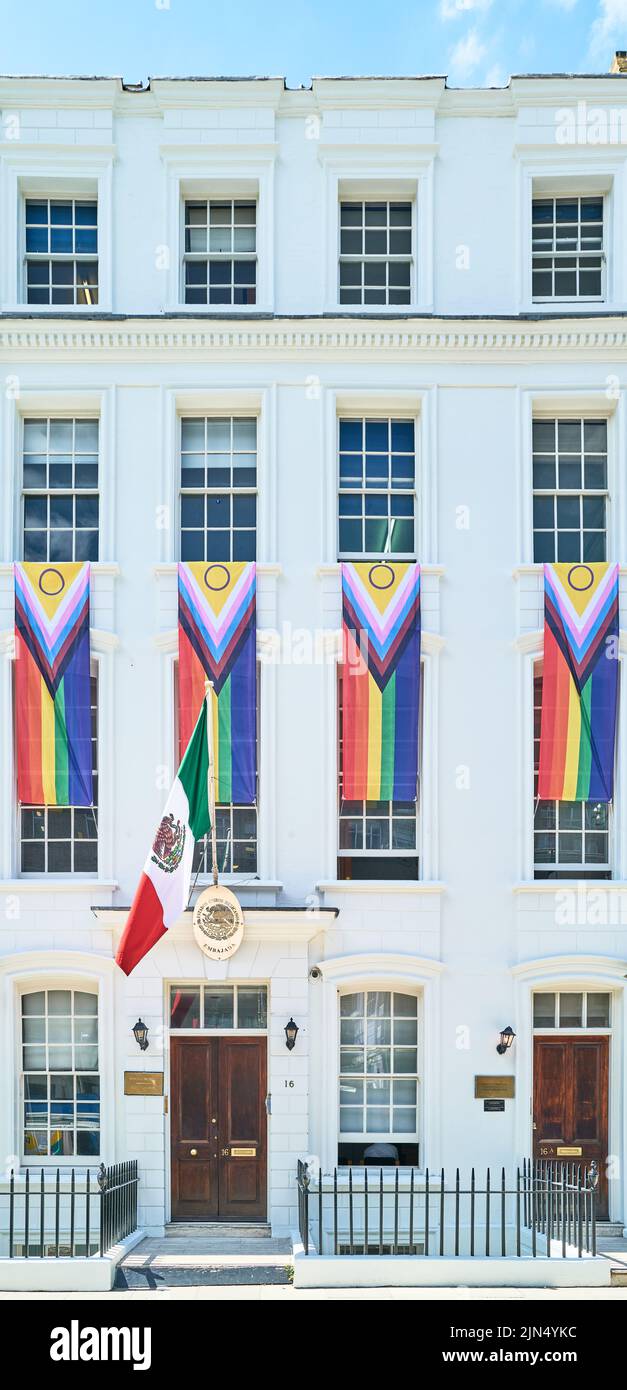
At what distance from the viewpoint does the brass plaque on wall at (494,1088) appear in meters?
15.8

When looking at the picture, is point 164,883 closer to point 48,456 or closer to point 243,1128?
point 243,1128

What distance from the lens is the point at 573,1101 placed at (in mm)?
16125

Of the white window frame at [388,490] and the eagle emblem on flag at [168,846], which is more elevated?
the white window frame at [388,490]

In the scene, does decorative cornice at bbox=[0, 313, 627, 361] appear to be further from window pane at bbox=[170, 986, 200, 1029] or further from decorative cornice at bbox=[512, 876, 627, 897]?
window pane at bbox=[170, 986, 200, 1029]

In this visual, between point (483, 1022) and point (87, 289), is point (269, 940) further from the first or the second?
point (87, 289)

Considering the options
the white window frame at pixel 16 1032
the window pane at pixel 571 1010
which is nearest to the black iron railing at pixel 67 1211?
the white window frame at pixel 16 1032

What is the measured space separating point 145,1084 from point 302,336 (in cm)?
1006

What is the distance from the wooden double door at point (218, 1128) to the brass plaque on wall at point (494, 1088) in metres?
2.79

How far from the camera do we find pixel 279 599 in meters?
16.3

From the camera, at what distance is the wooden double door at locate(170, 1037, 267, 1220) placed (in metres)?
15.7

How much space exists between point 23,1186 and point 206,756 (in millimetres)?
6119

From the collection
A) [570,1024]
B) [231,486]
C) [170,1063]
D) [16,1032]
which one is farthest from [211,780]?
[570,1024]

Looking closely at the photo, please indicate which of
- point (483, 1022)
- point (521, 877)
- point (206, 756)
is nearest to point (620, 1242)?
point (483, 1022)

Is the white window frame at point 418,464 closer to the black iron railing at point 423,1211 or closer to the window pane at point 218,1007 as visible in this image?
the window pane at point 218,1007
